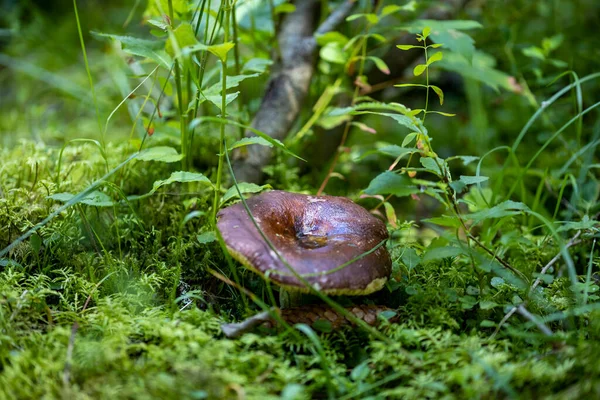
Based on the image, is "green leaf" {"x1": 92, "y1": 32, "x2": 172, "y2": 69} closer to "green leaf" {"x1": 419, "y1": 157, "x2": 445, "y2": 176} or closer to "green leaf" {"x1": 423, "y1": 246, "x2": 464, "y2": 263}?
"green leaf" {"x1": 419, "y1": 157, "x2": 445, "y2": 176}

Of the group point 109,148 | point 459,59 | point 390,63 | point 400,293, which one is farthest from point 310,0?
point 400,293

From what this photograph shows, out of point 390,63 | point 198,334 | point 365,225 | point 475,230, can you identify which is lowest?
point 475,230

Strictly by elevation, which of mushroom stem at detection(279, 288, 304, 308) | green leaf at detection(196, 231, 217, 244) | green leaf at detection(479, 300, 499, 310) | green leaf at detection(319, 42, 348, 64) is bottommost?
mushroom stem at detection(279, 288, 304, 308)

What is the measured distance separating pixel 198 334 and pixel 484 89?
2.89 meters

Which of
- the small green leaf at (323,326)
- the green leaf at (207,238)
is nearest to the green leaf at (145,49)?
the green leaf at (207,238)

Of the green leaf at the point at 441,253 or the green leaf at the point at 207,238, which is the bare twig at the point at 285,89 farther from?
the green leaf at the point at 441,253

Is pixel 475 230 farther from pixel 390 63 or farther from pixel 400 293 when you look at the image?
pixel 390 63

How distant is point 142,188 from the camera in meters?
2.21

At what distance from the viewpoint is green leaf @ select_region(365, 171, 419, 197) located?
1.41 metres

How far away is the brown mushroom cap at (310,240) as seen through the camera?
1.35 metres

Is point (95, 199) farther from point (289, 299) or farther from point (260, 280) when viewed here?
point (289, 299)

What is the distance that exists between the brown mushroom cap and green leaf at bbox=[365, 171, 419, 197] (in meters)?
0.19

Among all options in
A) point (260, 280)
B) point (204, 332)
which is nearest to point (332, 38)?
point (260, 280)

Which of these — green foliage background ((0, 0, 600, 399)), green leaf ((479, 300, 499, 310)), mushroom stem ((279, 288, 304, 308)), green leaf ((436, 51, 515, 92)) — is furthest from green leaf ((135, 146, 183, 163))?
green leaf ((436, 51, 515, 92))
